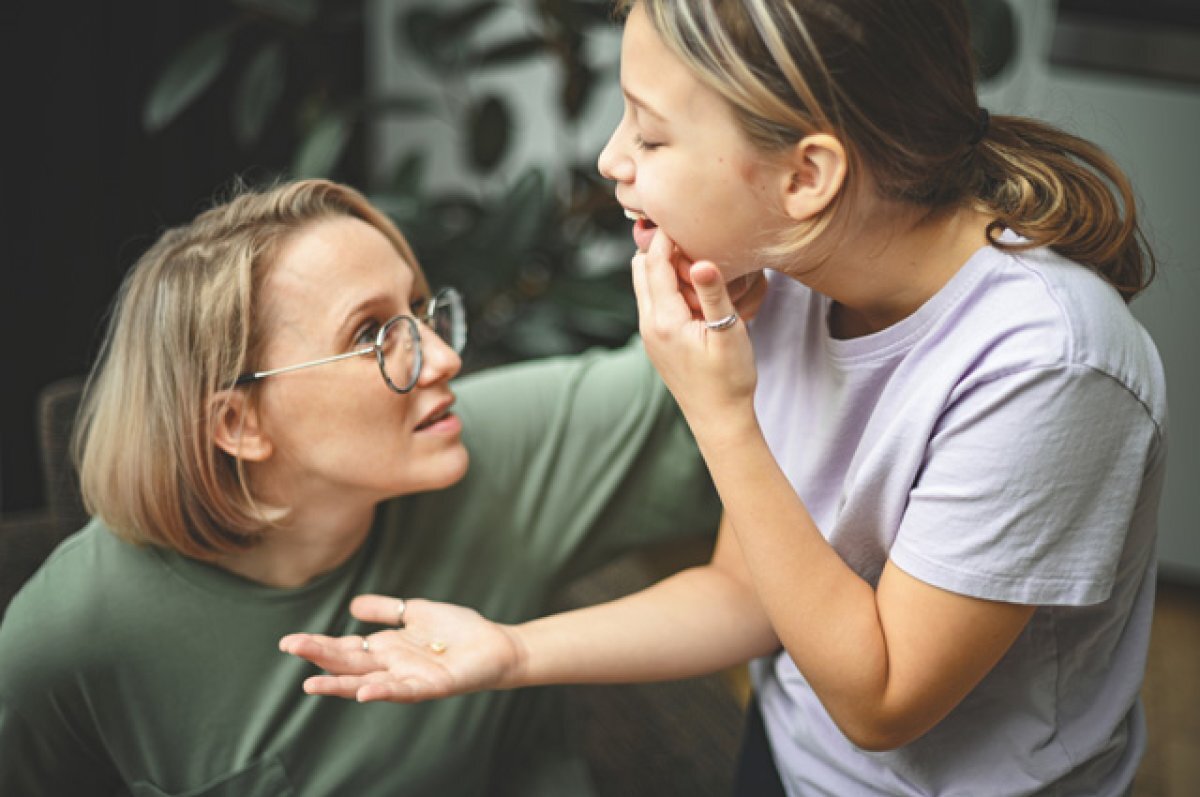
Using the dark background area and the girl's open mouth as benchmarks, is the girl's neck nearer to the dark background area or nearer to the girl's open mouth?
the girl's open mouth

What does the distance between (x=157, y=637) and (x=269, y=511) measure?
17 cm

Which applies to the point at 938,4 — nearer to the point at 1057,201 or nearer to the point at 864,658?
the point at 1057,201

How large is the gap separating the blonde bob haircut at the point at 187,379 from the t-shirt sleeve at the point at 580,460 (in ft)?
0.94

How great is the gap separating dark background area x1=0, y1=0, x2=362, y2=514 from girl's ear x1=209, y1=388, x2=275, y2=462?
4.75 feet

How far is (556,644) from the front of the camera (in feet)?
3.76

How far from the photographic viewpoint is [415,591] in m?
1.34

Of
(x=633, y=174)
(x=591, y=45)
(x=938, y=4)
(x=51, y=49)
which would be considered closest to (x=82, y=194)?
(x=51, y=49)

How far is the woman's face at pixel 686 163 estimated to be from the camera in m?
0.92

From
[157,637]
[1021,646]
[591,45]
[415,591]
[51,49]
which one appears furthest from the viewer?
[591,45]

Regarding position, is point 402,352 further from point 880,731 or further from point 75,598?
point 880,731

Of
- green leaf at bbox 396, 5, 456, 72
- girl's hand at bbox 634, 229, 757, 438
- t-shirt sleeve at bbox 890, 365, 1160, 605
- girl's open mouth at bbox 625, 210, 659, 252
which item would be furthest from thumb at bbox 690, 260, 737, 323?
green leaf at bbox 396, 5, 456, 72

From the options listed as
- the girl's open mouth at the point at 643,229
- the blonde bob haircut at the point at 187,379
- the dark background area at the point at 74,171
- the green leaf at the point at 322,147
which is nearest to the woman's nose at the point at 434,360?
the blonde bob haircut at the point at 187,379

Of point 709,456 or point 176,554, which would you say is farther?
point 176,554

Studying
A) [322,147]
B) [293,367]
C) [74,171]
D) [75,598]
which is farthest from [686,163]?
[74,171]
